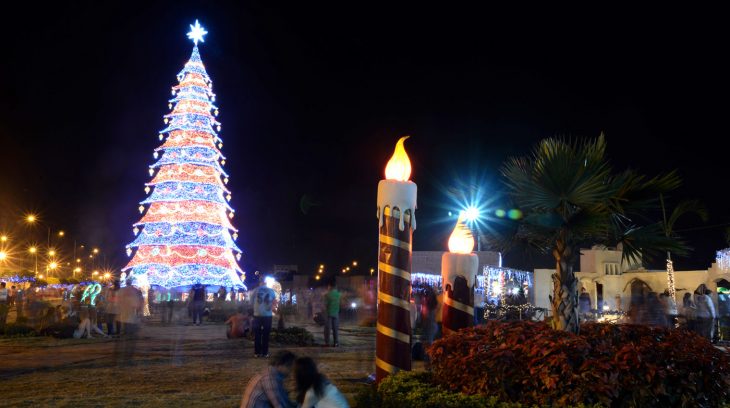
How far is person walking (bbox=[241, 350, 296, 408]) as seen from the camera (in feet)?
17.3

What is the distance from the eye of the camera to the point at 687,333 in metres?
5.68

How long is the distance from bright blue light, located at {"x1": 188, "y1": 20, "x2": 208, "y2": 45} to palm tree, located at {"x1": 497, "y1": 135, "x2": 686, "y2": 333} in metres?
30.1

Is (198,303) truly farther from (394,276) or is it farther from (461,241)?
(394,276)

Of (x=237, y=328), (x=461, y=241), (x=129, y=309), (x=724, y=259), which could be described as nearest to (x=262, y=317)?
(x=129, y=309)

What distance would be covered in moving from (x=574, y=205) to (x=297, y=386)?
11.8ft

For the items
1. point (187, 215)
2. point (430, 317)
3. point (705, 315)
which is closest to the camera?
point (430, 317)

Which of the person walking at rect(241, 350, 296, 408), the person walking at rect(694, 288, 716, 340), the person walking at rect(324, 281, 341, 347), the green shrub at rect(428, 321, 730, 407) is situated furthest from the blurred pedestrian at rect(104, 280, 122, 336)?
the person walking at rect(694, 288, 716, 340)

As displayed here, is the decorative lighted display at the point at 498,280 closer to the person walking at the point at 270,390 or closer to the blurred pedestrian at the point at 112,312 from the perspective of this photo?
the blurred pedestrian at the point at 112,312

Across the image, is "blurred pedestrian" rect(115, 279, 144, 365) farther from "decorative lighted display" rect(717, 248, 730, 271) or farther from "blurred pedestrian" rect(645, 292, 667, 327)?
"decorative lighted display" rect(717, 248, 730, 271)

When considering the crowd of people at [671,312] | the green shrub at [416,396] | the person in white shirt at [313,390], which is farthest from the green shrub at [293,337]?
the person in white shirt at [313,390]

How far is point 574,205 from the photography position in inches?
261

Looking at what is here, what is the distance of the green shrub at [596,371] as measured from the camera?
4770mm

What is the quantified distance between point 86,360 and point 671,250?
10861 millimetres

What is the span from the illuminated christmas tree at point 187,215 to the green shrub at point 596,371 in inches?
1009
